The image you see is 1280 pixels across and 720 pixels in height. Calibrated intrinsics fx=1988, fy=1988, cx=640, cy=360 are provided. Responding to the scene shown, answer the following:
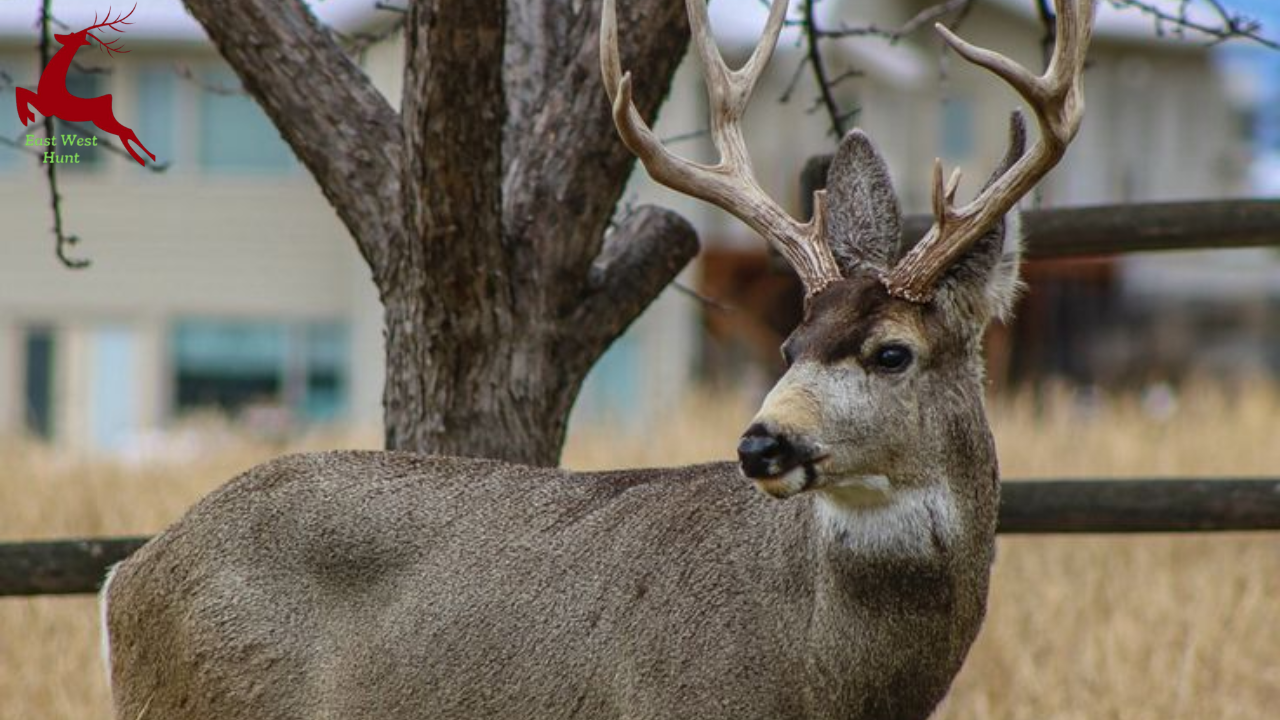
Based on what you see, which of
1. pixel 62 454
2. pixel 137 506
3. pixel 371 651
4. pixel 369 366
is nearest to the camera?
pixel 371 651

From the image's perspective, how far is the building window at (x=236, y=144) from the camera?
23516mm

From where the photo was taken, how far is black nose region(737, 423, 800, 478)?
373cm

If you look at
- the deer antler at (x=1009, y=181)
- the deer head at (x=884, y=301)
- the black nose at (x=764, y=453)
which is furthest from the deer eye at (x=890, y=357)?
the black nose at (x=764, y=453)

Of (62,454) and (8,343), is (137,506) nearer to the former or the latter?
(62,454)

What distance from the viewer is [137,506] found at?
10.9 meters

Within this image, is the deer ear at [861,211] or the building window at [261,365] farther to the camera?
the building window at [261,365]

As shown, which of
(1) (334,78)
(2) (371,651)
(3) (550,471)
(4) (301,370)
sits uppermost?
(1) (334,78)

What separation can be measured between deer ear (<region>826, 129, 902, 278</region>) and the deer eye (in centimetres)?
24

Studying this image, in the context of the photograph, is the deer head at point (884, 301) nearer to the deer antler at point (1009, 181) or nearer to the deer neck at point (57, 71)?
the deer antler at point (1009, 181)

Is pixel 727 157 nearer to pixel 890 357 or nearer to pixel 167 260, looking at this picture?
pixel 890 357

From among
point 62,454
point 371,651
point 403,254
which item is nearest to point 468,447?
point 403,254

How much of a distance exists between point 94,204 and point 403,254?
1931 cm

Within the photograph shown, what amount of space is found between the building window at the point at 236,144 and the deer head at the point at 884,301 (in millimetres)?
19767

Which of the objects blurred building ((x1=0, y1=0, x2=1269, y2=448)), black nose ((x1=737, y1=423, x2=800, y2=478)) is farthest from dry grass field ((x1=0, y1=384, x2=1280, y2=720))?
blurred building ((x1=0, y1=0, x2=1269, y2=448))
